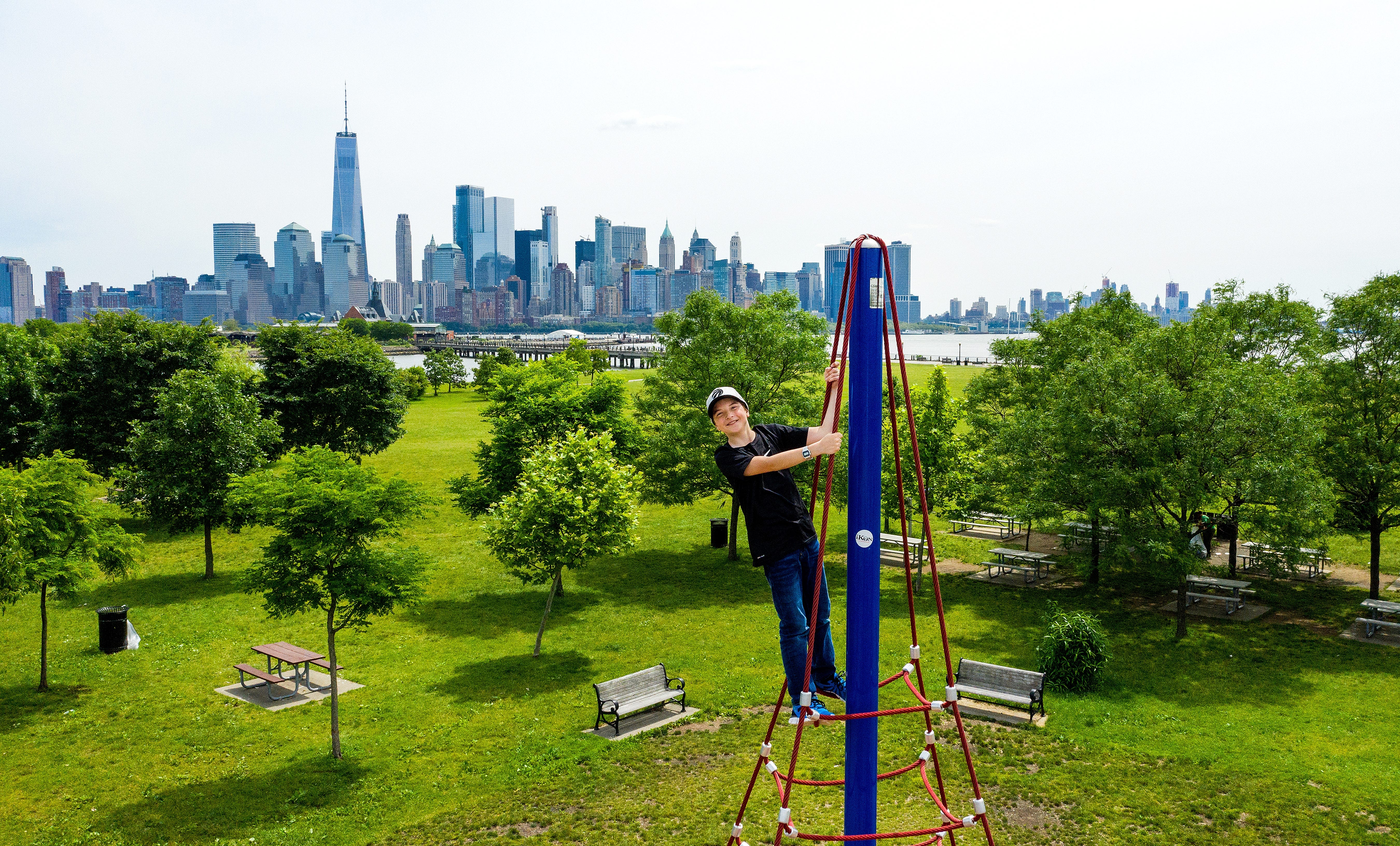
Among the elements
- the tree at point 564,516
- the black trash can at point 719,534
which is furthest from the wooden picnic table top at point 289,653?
the black trash can at point 719,534

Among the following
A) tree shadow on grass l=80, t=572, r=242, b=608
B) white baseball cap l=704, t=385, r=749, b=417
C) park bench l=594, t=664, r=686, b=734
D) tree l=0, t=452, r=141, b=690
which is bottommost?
tree shadow on grass l=80, t=572, r=242, b=608

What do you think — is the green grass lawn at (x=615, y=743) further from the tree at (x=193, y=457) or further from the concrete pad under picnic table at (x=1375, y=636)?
the tree at (x=193, y=457)

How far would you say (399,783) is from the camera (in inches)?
604

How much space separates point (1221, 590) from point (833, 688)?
24251mm

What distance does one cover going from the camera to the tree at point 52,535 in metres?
18.0

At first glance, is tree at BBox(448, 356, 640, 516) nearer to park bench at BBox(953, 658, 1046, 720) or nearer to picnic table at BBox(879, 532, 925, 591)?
picnic table at BBox(879, 532, 925, 591)

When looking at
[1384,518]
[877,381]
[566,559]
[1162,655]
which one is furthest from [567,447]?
[1384,518]

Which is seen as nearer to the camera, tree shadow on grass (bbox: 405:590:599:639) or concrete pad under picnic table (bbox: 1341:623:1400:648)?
concrete pad under picnic table (bbox: 1341:623:1400:648)

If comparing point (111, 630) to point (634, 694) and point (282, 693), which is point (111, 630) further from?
point (634, 694)

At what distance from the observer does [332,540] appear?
1567 centimetres

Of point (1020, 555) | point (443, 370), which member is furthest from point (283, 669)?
point (443, 370)

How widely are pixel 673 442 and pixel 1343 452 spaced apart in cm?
1805

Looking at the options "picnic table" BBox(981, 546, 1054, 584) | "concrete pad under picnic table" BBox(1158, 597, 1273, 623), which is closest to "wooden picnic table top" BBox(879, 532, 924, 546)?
"picnic table" BBox(981, 546, 1054, 584)

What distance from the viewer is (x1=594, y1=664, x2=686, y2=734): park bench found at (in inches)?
688
